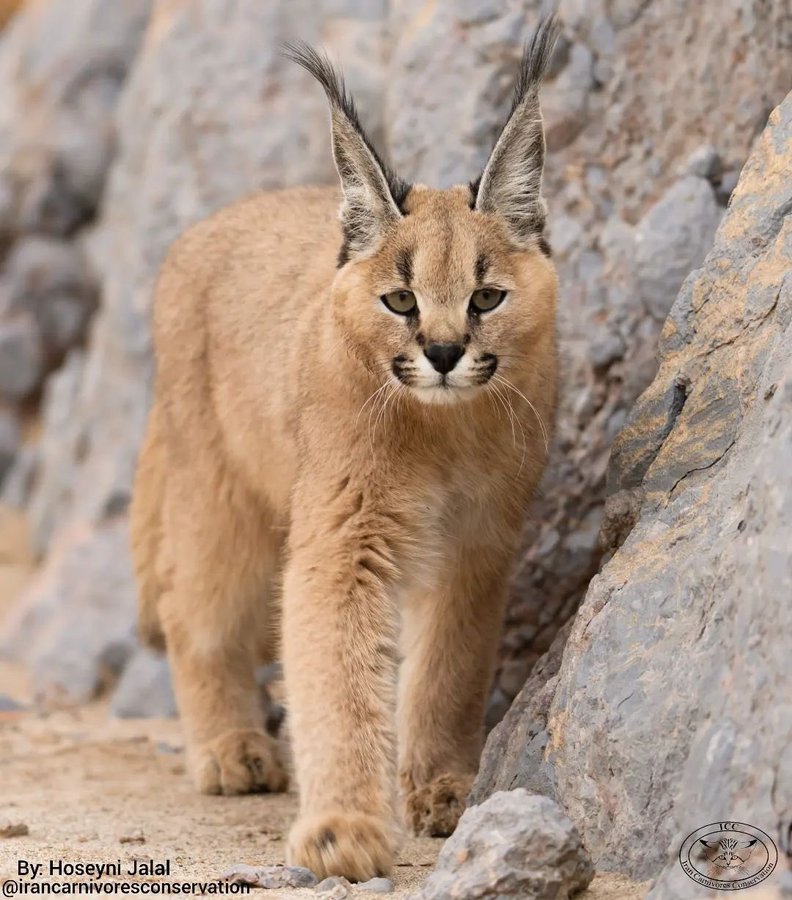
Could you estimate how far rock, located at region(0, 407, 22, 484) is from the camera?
10.2m

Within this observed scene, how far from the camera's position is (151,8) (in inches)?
379

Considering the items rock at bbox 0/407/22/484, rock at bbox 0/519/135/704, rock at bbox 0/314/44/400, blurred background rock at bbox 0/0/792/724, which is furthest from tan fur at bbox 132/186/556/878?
rock at bbox 0/407/22/484

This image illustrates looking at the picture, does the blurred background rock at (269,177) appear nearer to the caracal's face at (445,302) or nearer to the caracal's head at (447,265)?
the caracal's head at (447,265)

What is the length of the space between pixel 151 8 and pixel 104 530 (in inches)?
146

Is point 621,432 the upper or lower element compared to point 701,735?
upper

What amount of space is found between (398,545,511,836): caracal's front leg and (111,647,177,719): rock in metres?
2.41

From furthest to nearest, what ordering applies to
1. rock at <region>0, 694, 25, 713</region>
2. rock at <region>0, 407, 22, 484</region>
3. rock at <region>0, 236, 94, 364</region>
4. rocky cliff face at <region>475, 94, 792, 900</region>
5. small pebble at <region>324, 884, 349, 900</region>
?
rock at <region>0, 407, 22, 484</region> → rock at <region>0, 236, 94, 364</region> → rock at <region>0, 694, 25, 713</region> → small pebble at <region>324, 884, 349, 900</region> → rocky cliff face at <region>475, 94, 792, 900</region>

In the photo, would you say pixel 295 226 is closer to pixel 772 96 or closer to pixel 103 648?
pixel 772 96

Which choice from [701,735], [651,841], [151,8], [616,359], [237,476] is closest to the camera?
[701,735]

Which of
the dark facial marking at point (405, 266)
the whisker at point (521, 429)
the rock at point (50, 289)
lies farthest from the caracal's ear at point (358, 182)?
the rock at point (50, 289)

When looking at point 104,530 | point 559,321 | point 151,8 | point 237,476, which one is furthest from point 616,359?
point 151,8

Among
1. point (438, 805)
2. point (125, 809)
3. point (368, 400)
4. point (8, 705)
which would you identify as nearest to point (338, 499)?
point (368, 400)

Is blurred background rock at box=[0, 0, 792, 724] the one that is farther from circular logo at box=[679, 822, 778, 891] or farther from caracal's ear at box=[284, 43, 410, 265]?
circular logo at box=[679, 822, 778, 891]

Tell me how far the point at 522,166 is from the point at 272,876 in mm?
2309
